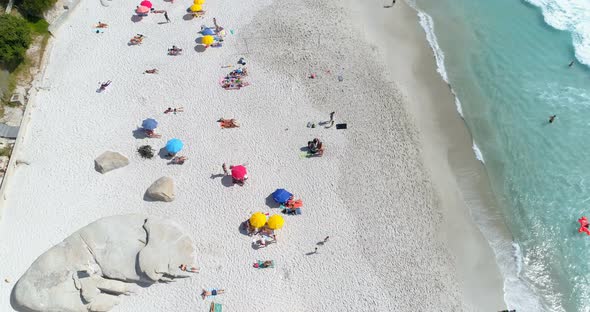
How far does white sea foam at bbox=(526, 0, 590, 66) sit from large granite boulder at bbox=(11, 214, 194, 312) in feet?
104

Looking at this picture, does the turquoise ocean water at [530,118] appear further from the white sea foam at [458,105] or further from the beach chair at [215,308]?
the beach chair at [215,308]

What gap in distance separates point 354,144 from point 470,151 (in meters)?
7.22

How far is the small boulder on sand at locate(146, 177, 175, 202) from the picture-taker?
2120 centimetres

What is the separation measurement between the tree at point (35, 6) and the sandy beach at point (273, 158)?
1.65m

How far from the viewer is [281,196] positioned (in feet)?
68.6

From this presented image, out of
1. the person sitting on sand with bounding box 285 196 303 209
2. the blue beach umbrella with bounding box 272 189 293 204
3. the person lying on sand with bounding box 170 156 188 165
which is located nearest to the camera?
the blue beach umbrella with bounding box 272 189 293 204

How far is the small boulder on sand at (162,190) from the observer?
21203 millimetres

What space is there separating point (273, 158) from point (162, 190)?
6.50 meters

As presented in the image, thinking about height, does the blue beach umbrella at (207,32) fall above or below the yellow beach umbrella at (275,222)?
above

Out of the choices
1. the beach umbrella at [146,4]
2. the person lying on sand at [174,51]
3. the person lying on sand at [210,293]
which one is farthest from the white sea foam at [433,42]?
the beach umbrella at [146,4]

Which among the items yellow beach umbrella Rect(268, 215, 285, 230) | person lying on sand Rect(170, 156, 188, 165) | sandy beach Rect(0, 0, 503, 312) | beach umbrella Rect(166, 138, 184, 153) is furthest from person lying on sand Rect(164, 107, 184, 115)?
yellow beach umbrella Rect(268, 215, 285, 230)

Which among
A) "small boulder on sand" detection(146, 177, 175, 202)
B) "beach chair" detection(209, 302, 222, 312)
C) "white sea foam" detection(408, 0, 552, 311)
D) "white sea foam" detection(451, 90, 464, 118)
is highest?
"white sea foam" detection(451, 90, 464, 118)

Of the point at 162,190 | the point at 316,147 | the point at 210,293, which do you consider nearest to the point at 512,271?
the point at 316,147

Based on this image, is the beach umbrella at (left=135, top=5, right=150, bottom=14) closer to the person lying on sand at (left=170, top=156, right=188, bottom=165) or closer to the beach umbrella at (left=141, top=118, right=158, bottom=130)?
the beach umbrella at (left=141, top=118, right=158, bottom=130)
